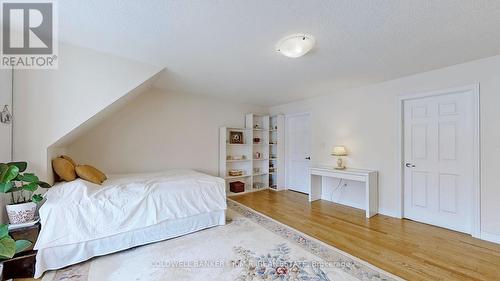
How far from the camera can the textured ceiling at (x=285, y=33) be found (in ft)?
5.30

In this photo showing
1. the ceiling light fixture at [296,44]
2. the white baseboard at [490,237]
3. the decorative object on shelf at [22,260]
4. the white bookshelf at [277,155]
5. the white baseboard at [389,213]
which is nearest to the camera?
the decorative object on shelf at [22,260]

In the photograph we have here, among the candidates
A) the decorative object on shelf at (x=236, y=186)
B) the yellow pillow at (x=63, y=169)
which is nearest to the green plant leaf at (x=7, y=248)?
the yellow pillow at (x=63, y=169)

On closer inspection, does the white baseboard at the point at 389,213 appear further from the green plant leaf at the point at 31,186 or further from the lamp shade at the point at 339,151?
the green plant leaf at the point at 31,186

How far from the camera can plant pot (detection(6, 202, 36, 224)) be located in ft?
6.04

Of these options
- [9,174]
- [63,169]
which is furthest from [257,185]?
[9,174]

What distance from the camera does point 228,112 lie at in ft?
16.2

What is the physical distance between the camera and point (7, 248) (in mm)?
1410

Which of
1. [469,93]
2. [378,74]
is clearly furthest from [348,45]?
[469,93]

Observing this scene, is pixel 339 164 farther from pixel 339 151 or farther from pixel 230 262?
pixel 230 262

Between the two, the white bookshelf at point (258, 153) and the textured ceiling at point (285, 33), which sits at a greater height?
the textured ceiling at point (285, 33)

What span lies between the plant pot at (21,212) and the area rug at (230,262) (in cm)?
55

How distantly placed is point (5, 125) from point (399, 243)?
428 cm

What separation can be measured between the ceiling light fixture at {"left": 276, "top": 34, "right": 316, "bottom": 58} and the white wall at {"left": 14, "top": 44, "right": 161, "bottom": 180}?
191 centimetres

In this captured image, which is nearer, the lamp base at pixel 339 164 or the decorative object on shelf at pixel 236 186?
the lamp base at pixel 339 164
